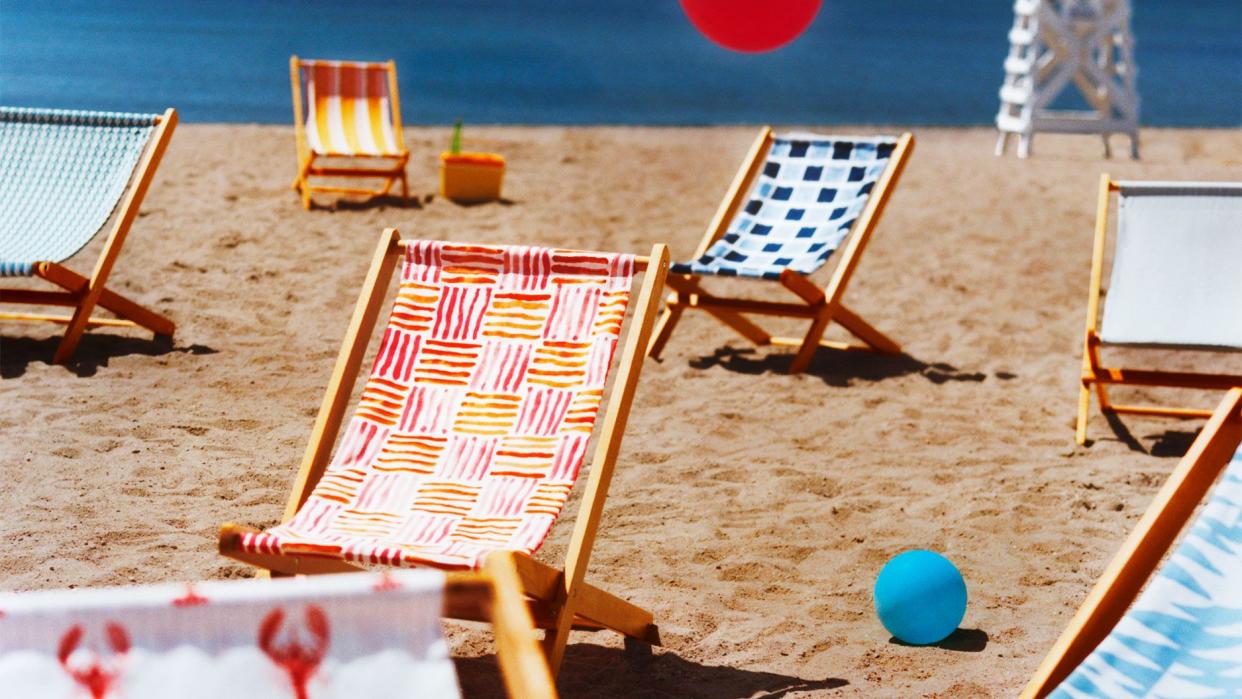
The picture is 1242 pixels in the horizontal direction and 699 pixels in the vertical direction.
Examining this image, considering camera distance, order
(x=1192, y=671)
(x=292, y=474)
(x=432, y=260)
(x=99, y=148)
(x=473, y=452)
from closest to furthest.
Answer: (x=1192, y=671), (x=473, y=452), (x=432, y=260), (x=292, y=474), (x=99, y=148)

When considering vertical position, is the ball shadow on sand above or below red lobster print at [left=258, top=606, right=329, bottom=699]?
below

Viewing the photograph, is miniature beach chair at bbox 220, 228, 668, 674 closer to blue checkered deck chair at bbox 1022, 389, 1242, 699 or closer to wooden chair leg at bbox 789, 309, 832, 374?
blue checkered deck chair at bbox 1022, 389, 1242, 699

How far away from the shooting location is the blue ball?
2.98 metres

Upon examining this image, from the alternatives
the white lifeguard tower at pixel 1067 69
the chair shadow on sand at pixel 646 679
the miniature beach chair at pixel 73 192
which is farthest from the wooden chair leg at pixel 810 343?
the white lifeguard tower at pixel 1067 69

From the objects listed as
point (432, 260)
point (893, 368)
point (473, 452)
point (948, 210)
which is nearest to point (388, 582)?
point (473, 452)

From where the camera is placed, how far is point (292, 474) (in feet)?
12.8

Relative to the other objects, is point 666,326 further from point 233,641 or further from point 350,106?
point 233,641

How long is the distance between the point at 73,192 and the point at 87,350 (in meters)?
0.55

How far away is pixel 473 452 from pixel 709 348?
2.63 metres

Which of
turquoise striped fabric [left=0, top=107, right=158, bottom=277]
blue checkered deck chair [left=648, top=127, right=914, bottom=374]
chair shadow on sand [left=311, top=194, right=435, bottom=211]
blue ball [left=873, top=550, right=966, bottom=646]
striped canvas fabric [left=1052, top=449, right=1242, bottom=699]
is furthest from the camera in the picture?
chair shadow on sand [left=311, top=194, right=435, bottom=211]

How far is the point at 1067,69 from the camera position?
10438mm

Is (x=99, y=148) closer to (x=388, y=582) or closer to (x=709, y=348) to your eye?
(x=709, y=348)

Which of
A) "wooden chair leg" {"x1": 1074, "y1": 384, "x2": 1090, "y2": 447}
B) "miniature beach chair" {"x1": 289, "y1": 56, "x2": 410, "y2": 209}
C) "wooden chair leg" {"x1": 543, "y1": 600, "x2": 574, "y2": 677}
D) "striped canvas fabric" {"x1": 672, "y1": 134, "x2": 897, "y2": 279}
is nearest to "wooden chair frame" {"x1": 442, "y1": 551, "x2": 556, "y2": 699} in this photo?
"wooden chair leg" {"x1": 543, "y1": 600, "x2": 574, "y2": 677}

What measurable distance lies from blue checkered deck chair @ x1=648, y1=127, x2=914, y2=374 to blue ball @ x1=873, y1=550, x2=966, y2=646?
77.5 inches
